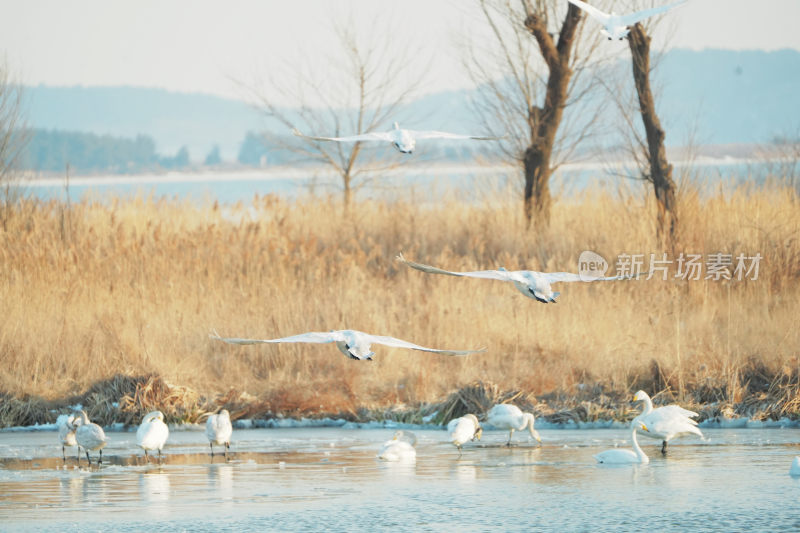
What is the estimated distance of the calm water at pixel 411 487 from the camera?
7.02m

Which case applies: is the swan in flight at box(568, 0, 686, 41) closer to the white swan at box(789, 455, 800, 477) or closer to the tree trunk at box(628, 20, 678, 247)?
the white swan at box(789, 455, 800, 477)

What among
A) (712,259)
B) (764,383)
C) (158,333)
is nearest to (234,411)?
(158,333)

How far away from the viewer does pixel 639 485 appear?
8.04m

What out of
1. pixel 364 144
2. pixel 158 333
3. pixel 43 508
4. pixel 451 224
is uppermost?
pixel 364 144

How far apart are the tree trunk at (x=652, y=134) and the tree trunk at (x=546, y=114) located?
2332 mm

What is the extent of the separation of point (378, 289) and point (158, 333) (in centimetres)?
285

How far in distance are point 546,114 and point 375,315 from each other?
24.6 ft

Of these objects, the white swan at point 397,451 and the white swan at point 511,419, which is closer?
the white swan at point 397,451

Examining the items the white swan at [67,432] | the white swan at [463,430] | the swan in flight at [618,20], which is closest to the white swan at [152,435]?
the white swan at [67,432]

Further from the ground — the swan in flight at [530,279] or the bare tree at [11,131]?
the bare tree at [11,131]

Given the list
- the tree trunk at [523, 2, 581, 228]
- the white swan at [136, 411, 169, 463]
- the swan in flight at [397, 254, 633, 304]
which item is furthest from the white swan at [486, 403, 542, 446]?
the tree trunk at [523, 2, 581, 228]

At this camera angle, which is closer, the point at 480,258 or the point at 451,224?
the point at 480,258

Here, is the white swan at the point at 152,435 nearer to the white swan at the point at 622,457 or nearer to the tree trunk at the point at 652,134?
the white swan at the point at 622,457

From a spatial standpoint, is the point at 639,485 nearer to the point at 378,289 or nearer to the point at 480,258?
the point at 378,289
